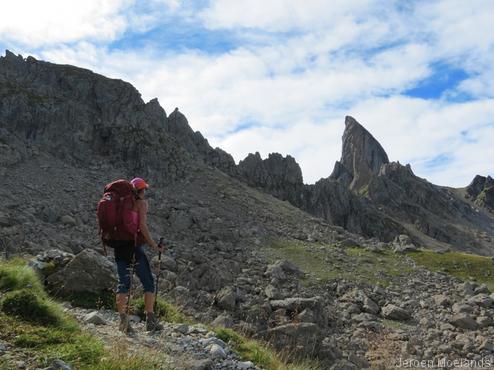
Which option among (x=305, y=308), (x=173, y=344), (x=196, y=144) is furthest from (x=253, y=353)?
(x=196, y=144)

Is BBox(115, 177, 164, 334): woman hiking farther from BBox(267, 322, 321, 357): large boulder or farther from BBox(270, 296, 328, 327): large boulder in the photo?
BBox(270, 296, 328, 327): large boulder

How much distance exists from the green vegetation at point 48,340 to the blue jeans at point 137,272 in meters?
1.60

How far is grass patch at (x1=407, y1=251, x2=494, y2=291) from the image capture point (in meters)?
47.9

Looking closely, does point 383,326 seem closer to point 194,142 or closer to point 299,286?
point 299,286

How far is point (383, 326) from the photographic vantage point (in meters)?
28.8

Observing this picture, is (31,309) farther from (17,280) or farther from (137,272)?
(17,280)

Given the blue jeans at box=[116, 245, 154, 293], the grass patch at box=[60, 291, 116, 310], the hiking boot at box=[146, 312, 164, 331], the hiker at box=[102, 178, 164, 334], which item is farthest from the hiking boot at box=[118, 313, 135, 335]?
the grass patch at box=[60, 291, 116, 310]

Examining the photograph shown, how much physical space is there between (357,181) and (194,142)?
120964 mm

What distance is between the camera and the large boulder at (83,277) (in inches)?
523

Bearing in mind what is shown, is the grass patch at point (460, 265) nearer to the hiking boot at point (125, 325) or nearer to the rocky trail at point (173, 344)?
the rocky trail at point (173, 344)

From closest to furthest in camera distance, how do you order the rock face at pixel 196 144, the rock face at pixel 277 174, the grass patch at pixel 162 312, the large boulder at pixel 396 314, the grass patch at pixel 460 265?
1. the grass patch at pixel 162 312
2. the large boulder at pixel 396 314
3. the grass patch at pixel 460 265
4. the rock face at pixel 196 144
5. the rock face at pixel 277 174

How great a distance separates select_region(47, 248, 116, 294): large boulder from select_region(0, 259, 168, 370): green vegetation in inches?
137

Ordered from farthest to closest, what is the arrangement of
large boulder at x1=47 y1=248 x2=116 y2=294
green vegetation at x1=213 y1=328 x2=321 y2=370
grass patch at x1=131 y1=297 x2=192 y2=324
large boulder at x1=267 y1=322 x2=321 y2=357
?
large boulder at x1=267 y1=322 x2=321 y2=357 → large boulder at x1=47 y1=248 x2=116 y2=294 → grass patch at x1=131 y1=297 x2=192 y2=324 → green vegetation at x1=213 y1=328 x2=321 y2=370

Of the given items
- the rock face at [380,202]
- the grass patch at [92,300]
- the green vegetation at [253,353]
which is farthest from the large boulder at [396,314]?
the rock face at [380,202]
